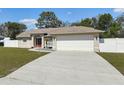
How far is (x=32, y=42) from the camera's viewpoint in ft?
127

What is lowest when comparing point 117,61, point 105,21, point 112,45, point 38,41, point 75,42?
point 117,61

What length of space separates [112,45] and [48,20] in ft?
134

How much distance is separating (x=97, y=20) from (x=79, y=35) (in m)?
30.3

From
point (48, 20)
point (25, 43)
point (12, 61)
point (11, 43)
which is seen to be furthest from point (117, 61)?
point (48, 20)

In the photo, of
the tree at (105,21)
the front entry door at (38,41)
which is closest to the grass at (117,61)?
the front entry door at (38,41)

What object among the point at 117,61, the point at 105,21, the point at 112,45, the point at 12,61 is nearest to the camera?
the point at 12,61

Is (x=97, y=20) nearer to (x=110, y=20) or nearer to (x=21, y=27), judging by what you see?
(x=110, y=20)

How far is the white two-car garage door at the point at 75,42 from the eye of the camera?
28.9m

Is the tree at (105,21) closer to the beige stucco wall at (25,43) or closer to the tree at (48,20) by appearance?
the tree at (48,20)

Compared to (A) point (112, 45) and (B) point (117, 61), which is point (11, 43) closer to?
(A) point (112, 45)

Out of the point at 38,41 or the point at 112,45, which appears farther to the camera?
the point at 38,41

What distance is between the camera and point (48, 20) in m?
66.1
